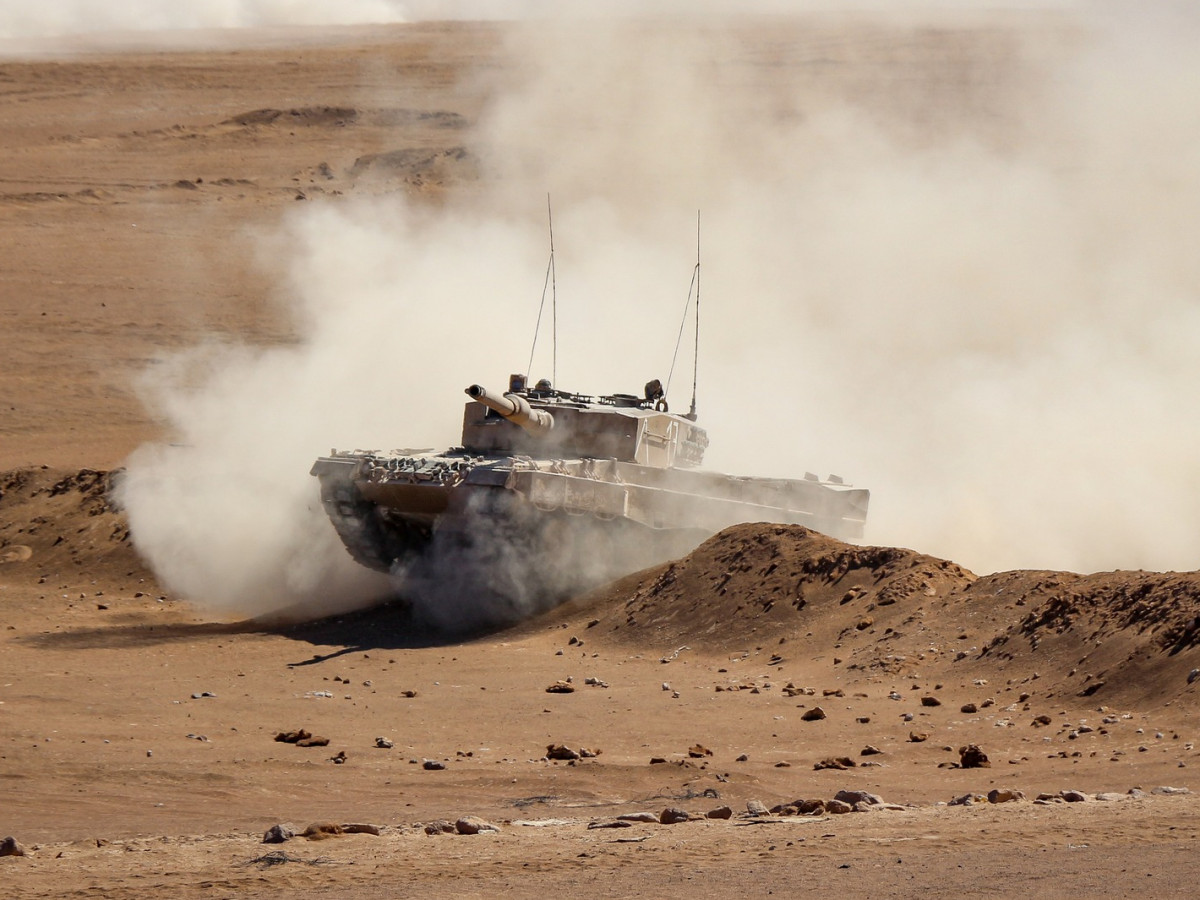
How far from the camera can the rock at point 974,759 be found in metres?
9.77

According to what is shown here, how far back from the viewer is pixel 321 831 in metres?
7.79

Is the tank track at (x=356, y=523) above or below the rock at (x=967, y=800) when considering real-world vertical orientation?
above

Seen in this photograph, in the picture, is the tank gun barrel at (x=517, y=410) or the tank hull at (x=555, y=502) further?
the tank gun barrel at (x=517, y=410)

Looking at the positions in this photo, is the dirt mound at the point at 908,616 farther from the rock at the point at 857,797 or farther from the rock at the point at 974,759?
the rock at the point at 857,797

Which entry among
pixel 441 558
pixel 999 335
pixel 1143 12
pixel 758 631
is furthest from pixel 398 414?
pixel 1143 12

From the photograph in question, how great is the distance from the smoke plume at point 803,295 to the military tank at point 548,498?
1594 mm

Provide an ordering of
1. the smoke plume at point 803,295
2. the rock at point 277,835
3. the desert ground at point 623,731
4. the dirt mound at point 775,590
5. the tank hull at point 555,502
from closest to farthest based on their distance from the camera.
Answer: the desert ground at point 623,731 → the rock at point 277,835 → the dirt mound at point 775,590 → the tank hull at point 555,502 → the smoke plume at point 803,295

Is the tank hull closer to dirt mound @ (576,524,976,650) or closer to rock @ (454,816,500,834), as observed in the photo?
dirt mound @ (576,524,976,650)

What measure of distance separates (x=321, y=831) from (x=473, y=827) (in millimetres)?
676

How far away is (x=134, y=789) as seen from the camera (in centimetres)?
934

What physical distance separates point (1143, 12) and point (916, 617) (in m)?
26.3

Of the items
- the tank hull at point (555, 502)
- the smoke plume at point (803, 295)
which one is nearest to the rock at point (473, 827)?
the tank hull at point (555, 502)

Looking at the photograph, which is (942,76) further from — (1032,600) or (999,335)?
(1032,600)


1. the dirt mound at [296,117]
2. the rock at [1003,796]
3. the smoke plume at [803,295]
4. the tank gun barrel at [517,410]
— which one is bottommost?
the rock at [1003,796]
